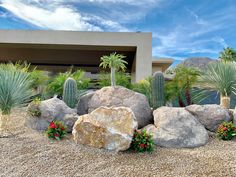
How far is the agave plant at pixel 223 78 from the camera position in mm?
6801

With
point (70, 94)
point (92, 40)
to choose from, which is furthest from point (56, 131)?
point (92, 40)

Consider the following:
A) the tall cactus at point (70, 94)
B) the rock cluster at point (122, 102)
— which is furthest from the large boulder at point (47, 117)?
the tall cactus at point (70, 94)

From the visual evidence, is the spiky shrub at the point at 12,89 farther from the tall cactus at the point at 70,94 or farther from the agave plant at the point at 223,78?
the agave plant at the point at 223,78

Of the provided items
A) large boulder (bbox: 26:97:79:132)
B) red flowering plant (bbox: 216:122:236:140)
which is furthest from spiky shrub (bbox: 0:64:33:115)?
red flowering plant (bbox: 216:122:236:140)

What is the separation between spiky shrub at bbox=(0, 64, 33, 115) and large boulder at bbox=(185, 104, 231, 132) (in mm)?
3932

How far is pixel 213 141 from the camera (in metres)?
5.12

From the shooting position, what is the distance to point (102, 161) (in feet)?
13.3

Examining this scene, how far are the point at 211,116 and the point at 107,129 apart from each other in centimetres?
258

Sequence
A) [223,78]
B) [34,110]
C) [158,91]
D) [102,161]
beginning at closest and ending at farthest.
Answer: [102,161] < [34,110] < [158,91] < [223,78]

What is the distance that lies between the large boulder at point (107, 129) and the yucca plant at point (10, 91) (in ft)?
5.82

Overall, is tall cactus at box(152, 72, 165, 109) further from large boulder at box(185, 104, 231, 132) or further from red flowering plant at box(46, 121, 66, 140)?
red flowering plant at box(46, 121, 66, 140)

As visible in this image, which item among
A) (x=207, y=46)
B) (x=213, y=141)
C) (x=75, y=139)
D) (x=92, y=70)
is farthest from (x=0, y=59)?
(x=213, y=141)

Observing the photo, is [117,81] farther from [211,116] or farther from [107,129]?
[107,129]

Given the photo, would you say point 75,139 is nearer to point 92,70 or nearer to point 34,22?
point 34,22
